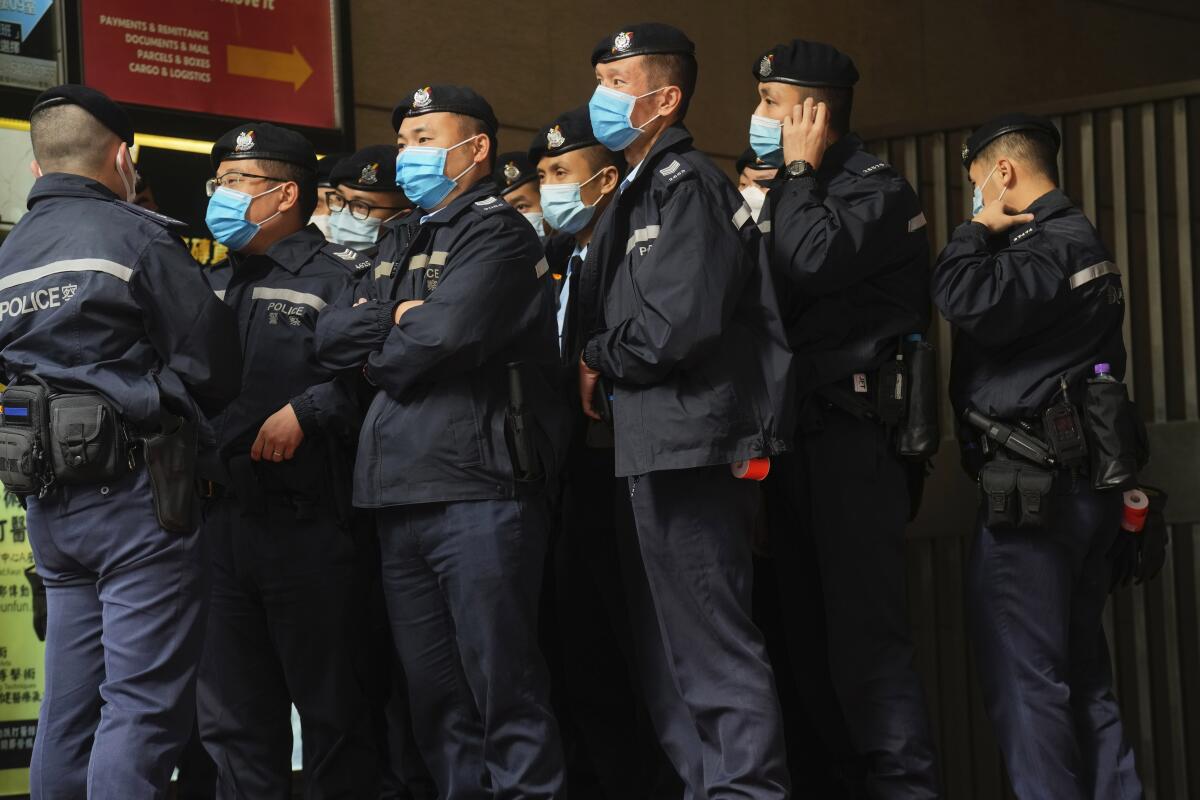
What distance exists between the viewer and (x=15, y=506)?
182 inches

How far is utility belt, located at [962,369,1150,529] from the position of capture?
10.9 ft

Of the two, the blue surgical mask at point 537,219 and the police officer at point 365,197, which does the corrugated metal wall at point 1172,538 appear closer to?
the blue surgical mask at point 537,219

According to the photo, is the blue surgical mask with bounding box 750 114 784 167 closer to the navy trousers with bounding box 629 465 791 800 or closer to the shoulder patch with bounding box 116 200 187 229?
the navy trousers with bounding box 629 465 791 800

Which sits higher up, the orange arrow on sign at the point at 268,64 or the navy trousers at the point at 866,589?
the orange arrow on sign at the point at 268,64

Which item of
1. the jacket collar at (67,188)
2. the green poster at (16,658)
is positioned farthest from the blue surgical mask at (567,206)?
the green poster at (16,658)

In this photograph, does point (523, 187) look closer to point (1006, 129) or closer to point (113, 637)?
point (1006, 129)

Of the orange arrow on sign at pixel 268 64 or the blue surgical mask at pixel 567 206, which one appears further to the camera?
the orange arrow on sign at pixel 268 64

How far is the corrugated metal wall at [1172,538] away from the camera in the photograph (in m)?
4.41

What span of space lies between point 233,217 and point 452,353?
94 centimetres

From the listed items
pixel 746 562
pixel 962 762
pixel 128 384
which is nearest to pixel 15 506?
pixel 128 384

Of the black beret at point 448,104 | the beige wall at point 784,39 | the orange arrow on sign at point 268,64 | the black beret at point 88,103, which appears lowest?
the black beret at point 88,103

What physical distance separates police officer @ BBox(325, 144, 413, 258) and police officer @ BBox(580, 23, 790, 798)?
1327 millimetres

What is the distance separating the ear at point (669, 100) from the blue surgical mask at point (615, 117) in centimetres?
1

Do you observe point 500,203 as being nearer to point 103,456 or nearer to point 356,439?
point 356,439
